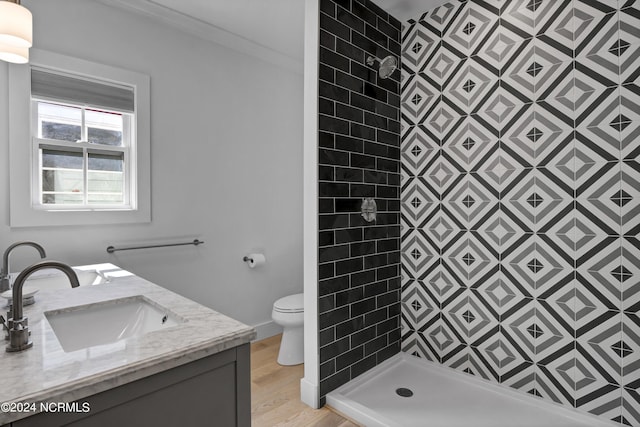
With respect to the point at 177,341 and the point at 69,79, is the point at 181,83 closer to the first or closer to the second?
the point at 69,79

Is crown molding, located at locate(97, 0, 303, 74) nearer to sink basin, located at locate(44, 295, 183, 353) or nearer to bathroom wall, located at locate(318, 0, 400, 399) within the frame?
bathroom wall, located at locate(318, 0, 400, 399)

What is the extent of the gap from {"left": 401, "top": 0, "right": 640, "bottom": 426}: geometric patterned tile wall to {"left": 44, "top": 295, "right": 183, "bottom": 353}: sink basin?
5.97 ft

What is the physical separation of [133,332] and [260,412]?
1.05 metres

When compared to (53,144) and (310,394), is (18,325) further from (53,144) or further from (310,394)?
(53,144)

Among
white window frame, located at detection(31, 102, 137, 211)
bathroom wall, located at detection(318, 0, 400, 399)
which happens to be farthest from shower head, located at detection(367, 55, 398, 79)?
white window frame, located at detection(31, 102, 137, 211)

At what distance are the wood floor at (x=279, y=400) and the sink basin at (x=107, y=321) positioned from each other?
988 millimetres

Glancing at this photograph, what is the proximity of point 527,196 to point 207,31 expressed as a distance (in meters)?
2.52

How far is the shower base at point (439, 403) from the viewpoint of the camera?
1.81 metres

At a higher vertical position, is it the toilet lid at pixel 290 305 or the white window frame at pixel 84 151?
the white window frame at pixel 84 151

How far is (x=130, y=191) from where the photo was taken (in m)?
2.40

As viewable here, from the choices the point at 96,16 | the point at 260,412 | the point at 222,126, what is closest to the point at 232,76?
the point at 222,126

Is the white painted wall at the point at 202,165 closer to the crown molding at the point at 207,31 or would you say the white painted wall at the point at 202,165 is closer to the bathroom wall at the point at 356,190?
the crown molding at the point at 207,31

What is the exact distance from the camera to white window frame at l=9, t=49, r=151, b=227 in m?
1.94

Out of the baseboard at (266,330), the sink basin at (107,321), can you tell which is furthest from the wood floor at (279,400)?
the sink basin at (107,321)
